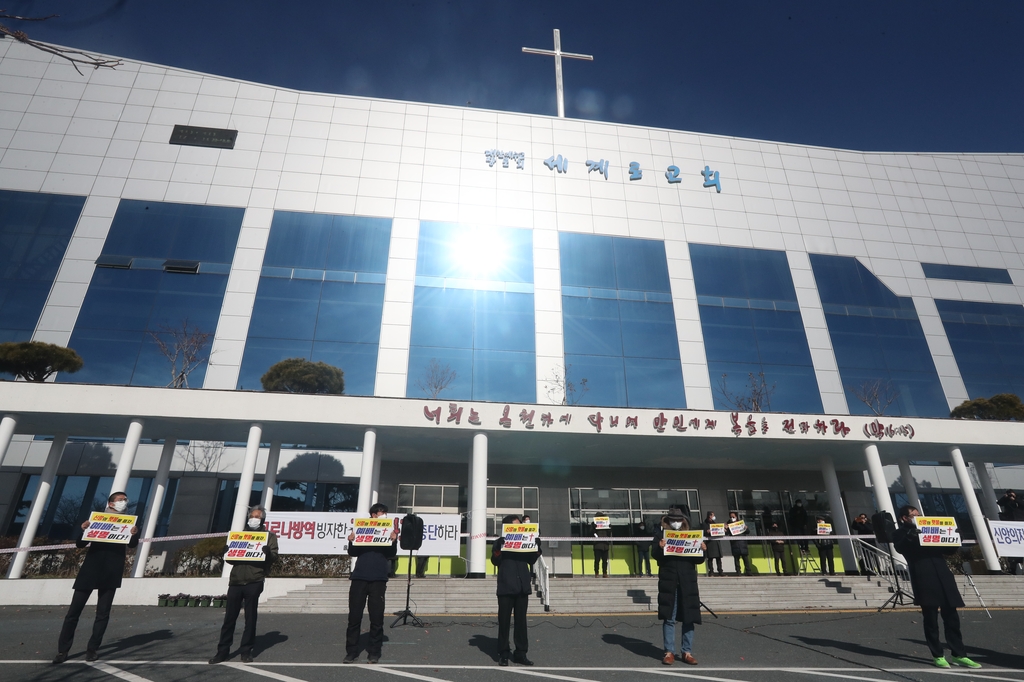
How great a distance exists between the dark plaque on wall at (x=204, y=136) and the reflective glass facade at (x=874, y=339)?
97.2 ft

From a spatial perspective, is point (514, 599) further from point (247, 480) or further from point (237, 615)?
point (247, 480)

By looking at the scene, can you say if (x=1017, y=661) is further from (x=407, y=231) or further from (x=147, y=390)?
(x=407, y=231)

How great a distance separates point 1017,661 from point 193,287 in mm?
25954

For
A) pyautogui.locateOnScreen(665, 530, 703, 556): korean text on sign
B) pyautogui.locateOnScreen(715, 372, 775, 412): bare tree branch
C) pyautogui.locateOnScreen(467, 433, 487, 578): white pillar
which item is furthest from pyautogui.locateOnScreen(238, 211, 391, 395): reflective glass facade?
pyautogui.locateOnScreen(665, 530, 703, 556): korean text on sign

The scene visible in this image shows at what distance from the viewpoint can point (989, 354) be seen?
2642 centimetres

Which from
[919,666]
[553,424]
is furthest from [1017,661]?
[553,424]

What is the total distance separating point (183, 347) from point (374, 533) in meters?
18.0

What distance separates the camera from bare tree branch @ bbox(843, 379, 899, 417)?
24031 mm

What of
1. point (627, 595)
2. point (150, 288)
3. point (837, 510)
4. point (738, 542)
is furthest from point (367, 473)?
point (837, 510)

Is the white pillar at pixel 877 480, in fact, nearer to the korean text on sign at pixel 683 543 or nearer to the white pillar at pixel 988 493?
the white pillar at pixel 988 493

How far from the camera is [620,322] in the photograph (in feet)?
81.0

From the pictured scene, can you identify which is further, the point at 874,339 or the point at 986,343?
the point at 986,343

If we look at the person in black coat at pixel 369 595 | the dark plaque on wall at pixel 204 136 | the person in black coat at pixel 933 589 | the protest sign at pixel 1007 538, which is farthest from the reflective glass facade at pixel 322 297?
the protest sign at pixel 1007 538

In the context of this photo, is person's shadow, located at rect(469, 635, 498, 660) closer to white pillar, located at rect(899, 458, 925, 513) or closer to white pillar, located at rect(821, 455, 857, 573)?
white pillar, located at rect(821, 455, 857, 573)
